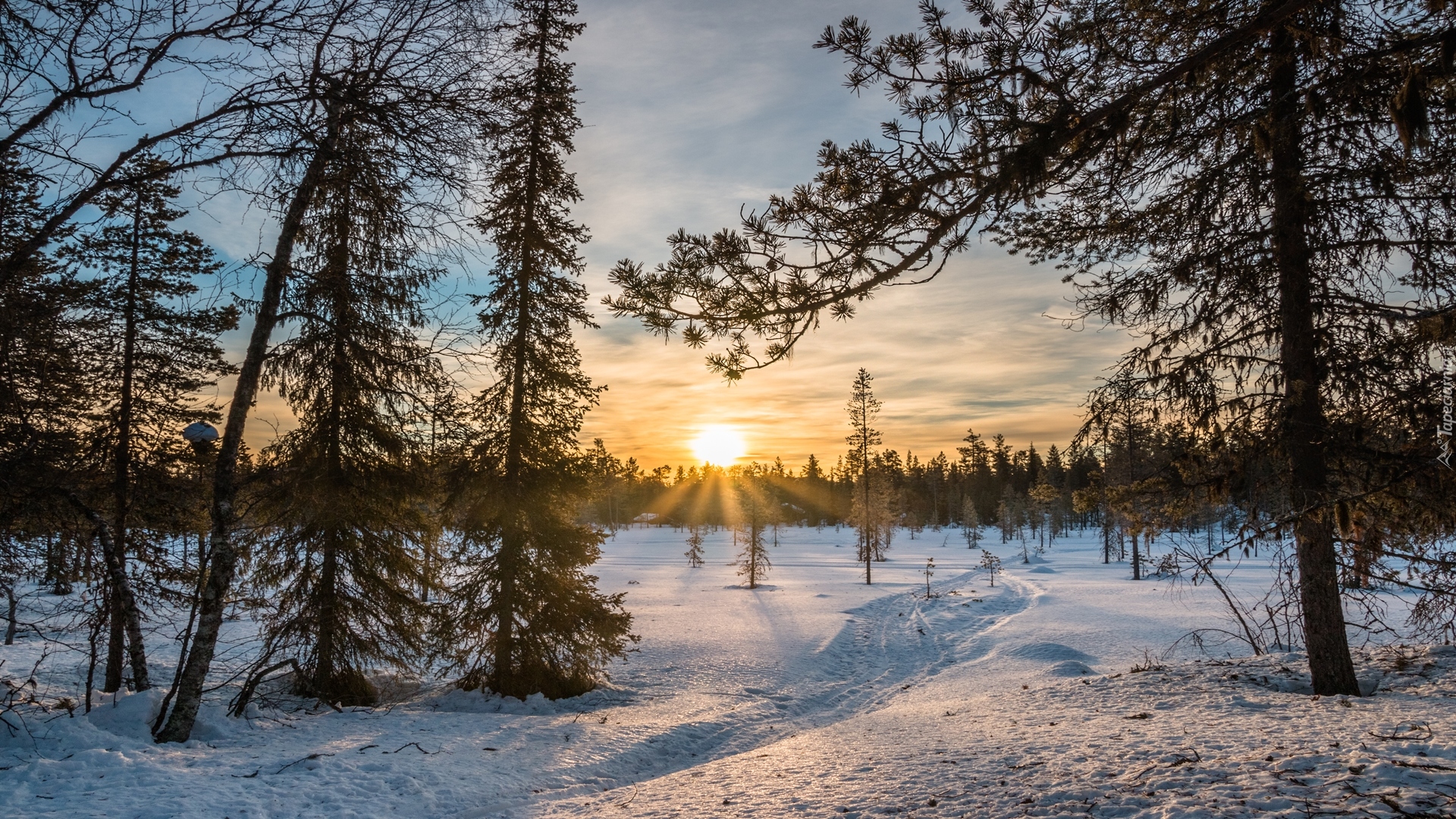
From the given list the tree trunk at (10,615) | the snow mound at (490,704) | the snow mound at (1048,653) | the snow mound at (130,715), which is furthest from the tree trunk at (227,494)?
the snow mound at (1048,653)

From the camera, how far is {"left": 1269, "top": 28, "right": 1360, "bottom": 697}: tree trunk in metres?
7.58

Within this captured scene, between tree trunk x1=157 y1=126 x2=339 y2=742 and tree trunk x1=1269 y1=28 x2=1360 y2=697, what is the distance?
36.8ft

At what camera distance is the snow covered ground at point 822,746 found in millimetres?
5273

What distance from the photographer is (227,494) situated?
7469mm

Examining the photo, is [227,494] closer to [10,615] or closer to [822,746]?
[822,746]

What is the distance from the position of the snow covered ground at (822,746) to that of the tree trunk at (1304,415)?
76cm

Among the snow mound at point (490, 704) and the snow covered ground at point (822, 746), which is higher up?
the snow covered ground at point (822, 746)

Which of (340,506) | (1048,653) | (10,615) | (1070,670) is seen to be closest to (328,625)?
(340,506)

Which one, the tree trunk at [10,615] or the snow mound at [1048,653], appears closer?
the tree trunk at [10,615]

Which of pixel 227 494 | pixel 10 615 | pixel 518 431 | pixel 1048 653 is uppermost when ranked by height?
pixel 518 431

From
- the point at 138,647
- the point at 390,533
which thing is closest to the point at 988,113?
the point at 390,533

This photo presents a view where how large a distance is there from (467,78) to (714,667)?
1435 cm

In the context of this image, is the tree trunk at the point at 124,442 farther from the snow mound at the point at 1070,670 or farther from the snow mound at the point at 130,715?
the snow mound at the point at 1070,670

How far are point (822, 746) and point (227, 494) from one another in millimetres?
7957
